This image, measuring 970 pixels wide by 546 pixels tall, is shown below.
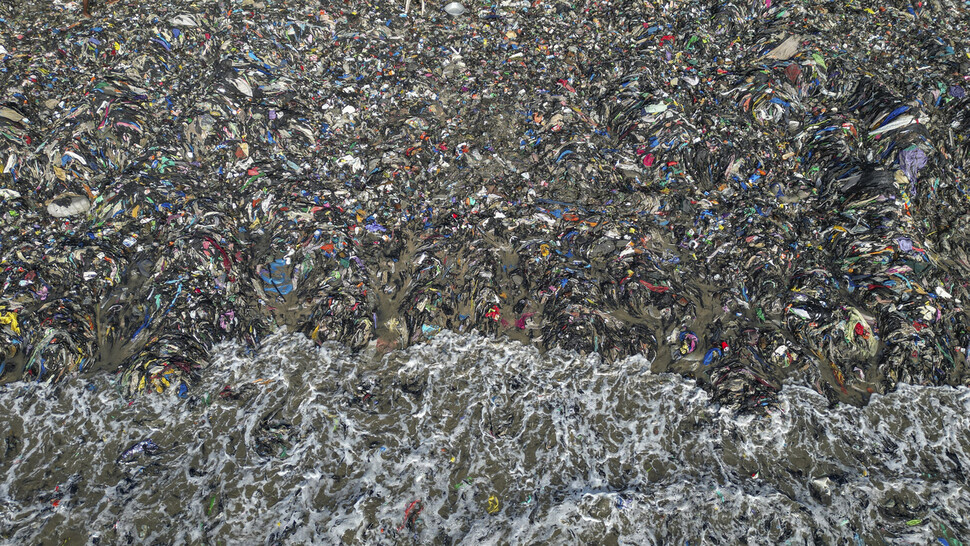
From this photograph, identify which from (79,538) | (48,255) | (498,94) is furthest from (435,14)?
(79,538)

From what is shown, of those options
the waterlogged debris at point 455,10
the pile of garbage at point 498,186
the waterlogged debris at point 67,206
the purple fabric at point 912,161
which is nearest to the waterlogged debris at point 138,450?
the pile of garbage at point 498,186

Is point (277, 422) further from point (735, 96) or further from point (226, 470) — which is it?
point (735, 96)

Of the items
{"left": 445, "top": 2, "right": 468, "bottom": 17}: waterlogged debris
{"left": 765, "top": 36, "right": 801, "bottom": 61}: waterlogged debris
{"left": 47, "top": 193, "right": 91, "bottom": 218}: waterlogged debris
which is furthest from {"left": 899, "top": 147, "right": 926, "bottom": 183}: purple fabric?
{"left": 47, "top": 193, "right": 91, "bottom": 218}: waterlogged debris

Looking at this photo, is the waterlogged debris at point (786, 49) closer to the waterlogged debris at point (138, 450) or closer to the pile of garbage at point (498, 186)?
the pile of garbage at point (498, 186)

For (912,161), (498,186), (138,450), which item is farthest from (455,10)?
(138,450)

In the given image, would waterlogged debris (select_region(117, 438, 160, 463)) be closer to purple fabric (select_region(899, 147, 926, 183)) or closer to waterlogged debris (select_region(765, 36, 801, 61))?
→ purple fabric (select_region(899, 147, 926, 183))

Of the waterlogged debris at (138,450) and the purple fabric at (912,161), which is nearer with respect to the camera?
the waterlogged debris at (138,450)
